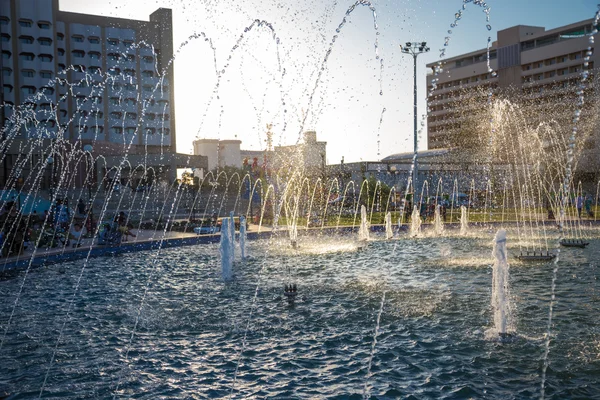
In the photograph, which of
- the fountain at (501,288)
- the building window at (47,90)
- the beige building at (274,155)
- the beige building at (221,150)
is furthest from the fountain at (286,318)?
the beige building at (221,150)

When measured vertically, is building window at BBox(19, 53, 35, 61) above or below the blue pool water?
above

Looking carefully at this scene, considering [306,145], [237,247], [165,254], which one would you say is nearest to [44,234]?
[165,254]

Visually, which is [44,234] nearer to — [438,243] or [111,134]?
[438,243]

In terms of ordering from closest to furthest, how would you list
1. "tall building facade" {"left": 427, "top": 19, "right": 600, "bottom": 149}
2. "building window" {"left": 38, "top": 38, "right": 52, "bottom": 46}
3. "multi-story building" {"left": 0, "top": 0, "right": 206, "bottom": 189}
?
"multi-story building" {"left": 0, "top": 0, "right": 206, "bottom": 189} → "building window" {"left": 38, "top": 38, "right": 52, "bottom": 46} → "tall building facade" {"left": 427, "top": 19, "right": 600, "bottom": 149}

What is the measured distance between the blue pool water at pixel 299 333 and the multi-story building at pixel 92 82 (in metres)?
46.7

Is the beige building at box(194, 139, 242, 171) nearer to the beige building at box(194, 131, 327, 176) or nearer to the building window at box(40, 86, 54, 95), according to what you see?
the beige building at box(194, 131, 327, 176)

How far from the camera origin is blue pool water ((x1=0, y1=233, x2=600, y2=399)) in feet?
22.8

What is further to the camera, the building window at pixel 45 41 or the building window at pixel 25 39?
the building window at pixel 45 41

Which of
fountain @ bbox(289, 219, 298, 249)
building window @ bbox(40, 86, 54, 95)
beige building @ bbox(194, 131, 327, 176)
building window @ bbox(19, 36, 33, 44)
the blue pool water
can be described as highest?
building window @ bbox(19, 36, 33, 44)

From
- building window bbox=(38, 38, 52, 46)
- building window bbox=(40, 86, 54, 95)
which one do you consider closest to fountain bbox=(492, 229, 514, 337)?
building window bbox=(40, 86, 54, 95)

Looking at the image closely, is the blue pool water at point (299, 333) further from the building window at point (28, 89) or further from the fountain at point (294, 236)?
the building window at point (28, 89)

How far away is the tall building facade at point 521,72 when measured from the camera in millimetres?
66188

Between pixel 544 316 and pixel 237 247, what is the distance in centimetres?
1248

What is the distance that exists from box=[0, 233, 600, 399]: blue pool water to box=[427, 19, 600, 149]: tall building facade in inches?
1751
